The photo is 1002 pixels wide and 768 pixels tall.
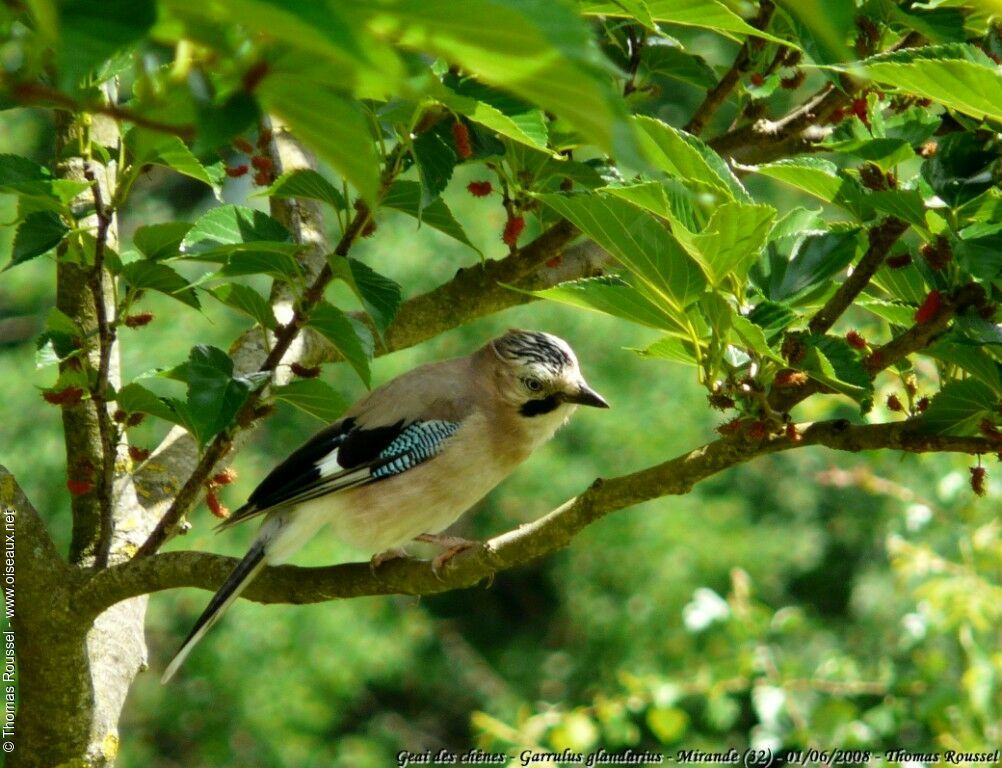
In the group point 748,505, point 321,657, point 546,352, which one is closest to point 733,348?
point 546,352

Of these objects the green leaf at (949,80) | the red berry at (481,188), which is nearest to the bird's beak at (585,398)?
the red berry at (481,188)

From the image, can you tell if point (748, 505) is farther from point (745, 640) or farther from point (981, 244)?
point (981, 244)

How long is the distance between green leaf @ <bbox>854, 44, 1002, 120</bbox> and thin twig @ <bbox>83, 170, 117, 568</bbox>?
1.09 metres

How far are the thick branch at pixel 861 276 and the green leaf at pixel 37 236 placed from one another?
1150 millimetres

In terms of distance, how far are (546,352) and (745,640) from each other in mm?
1320

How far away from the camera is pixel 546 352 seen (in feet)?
11.3

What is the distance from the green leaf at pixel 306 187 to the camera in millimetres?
1956

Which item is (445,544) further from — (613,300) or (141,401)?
(613,300)

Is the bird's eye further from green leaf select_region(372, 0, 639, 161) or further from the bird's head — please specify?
green leaf select_region(372, 0, 639, 161)

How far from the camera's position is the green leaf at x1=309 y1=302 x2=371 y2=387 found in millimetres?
1920

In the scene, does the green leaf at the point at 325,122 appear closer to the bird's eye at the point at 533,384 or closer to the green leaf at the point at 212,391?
the green leaf at the point at 212,391

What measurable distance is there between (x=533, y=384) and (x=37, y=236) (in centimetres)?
173

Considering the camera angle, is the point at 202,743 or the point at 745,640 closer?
the point at 745,640

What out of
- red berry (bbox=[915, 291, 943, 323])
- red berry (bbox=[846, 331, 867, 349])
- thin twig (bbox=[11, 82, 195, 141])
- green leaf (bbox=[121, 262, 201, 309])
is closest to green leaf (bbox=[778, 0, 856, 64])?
thin twig (bbox=[11, 82, 195, 141])
